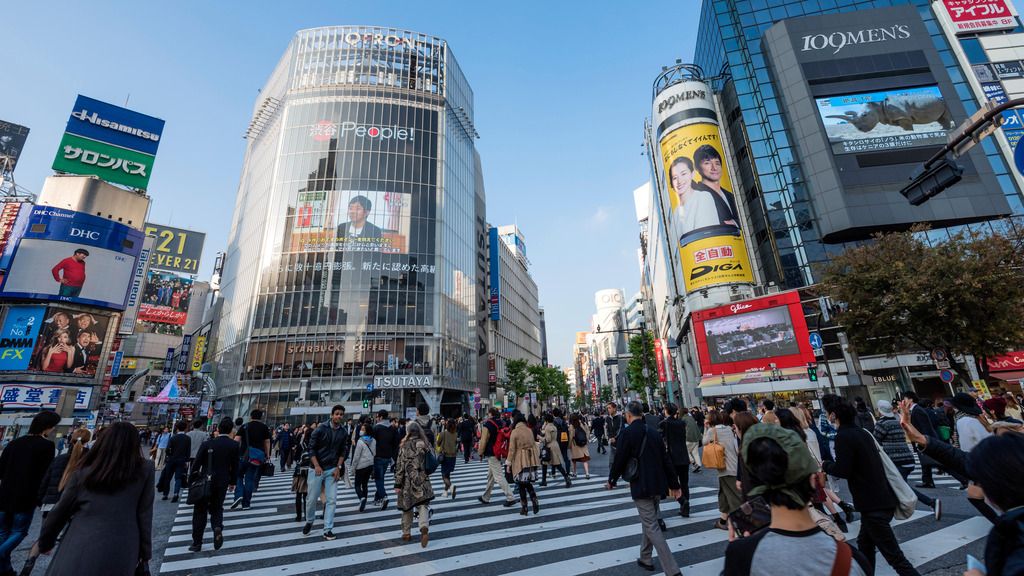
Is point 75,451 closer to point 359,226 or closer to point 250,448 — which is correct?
point 250,448

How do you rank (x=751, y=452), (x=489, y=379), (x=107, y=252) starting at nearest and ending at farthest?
(x=751, y=452), (x=107, y=252), (x=489, y=379)

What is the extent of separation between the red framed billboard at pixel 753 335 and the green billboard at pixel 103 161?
57.3 meters

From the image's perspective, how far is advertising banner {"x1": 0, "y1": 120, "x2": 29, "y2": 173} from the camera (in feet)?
145

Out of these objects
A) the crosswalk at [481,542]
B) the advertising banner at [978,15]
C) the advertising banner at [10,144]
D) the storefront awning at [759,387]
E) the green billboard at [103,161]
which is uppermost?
the advertising banner at [978,15]

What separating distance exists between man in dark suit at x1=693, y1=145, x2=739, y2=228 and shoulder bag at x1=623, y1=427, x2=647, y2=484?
3512 centimetres

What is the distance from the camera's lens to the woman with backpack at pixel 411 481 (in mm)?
6762

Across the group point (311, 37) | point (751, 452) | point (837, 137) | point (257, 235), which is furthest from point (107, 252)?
point (837, 137)

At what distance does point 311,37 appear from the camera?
50.3m

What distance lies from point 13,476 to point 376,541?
4633 millimetres

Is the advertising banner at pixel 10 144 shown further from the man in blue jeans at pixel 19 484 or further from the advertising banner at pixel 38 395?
the man in blue jeans at pixel 19 484

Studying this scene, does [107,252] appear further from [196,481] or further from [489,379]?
[196,481]

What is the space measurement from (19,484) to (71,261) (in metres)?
47.5

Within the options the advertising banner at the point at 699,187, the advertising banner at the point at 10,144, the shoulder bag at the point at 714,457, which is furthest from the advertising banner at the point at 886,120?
the advertising banner at the point at 10,144

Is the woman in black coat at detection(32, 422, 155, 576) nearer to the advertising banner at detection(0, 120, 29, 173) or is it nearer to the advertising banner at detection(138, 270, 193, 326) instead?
the advertising banner at detection(0, 120, 29, 173)
